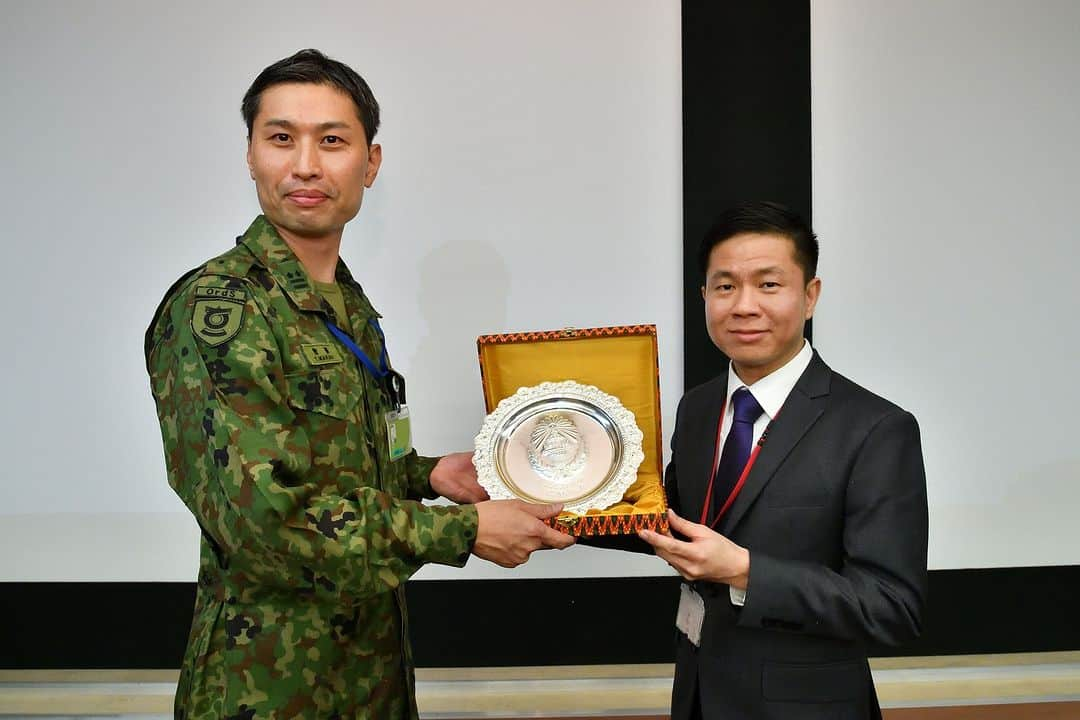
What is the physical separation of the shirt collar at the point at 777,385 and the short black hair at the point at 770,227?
0.67 feet

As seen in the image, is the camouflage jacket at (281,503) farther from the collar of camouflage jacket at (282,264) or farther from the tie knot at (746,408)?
the tie knot at (746,408)

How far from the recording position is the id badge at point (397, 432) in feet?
6.48

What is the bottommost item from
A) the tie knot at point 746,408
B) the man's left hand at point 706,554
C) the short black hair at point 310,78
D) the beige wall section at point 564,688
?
the beige wall section at point 564,688

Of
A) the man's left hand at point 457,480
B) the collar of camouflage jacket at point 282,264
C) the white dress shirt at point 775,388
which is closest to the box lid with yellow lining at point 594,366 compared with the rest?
the white dress shirt at point 775,388

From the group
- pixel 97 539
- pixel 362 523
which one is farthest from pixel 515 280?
pixel 97 539

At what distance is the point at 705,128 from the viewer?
3232 mm

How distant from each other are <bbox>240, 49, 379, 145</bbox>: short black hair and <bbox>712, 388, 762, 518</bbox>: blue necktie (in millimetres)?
1130

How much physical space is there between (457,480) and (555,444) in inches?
19.4

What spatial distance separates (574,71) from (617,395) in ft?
5.76

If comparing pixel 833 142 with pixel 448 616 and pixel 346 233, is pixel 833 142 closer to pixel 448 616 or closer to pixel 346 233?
pixel 346 233

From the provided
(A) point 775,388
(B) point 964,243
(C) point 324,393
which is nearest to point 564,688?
(A) point 775,388

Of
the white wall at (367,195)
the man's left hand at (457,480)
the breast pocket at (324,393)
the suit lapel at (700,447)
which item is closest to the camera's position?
the breast pocket at (324,393)

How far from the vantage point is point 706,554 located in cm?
164

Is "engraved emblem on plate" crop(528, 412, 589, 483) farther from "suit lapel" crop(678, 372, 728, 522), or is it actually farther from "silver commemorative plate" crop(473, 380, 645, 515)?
"suit lapel" crop(678, 372, 728, 522)
